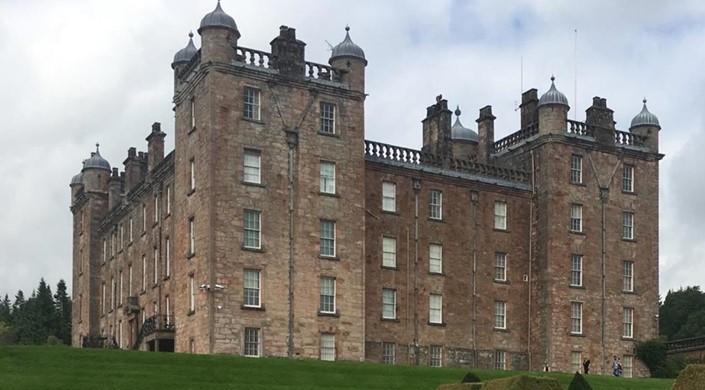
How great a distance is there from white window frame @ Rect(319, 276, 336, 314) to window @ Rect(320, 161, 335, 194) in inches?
166

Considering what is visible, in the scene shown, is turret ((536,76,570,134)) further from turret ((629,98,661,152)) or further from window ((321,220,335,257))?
window ((321,220,335,257))

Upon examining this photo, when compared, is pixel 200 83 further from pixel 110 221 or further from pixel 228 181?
pixel 110 221

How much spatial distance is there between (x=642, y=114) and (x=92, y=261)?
122 ft

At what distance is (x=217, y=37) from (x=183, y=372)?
1947cm

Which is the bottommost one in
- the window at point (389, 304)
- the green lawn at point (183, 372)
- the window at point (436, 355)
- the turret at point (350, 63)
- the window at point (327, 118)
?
the window at point (436, 355)

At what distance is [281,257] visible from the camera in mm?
54688

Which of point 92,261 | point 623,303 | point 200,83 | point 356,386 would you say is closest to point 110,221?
point 92,261

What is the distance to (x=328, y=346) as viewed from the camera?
55.5m

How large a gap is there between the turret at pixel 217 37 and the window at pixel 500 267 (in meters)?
18.5

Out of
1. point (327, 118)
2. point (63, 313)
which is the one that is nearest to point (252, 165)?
point (327, 118)

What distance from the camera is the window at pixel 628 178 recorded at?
66250 millimetres

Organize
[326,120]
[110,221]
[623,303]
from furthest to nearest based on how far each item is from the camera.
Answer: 1. [110,221]
2. [623,303]
3. [326,120]

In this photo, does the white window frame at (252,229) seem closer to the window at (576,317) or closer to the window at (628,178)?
the window at (576,317)

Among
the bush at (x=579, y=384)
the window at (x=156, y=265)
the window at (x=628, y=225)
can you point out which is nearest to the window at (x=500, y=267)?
the window at (x=628, y=225)
